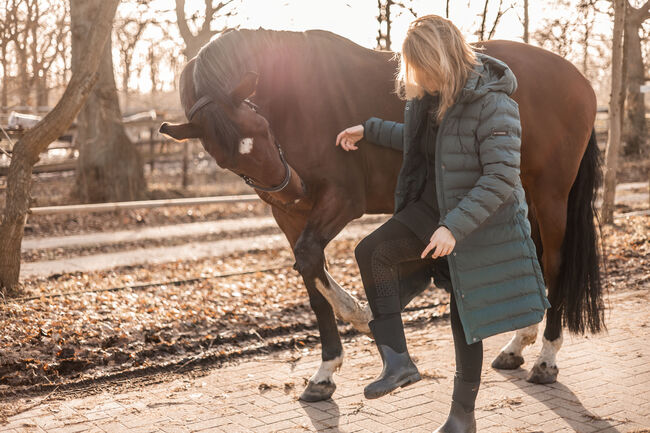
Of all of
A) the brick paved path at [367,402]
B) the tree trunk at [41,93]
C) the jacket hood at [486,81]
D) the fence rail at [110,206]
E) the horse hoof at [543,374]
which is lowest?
the brick paved path at [367,402]

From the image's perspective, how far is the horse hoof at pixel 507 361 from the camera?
426 cm

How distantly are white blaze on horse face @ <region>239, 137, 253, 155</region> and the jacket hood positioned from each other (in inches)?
41.9

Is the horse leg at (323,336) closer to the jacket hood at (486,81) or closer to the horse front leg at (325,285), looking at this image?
the horse front leg at (325,285)

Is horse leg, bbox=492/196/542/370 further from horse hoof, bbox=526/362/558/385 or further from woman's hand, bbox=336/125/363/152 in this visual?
woman's hand, bbox=336/125/363/152

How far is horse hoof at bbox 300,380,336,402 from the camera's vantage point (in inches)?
150

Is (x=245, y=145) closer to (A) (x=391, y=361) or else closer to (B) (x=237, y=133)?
(B) (x=237, y=133)

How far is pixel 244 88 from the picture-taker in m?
3.35

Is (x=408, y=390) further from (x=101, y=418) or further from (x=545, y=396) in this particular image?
(x=101, y=418)

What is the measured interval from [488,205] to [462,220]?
0.44ft

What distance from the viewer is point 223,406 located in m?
3.73

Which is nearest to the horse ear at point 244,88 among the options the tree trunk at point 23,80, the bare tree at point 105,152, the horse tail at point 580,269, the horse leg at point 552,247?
the horse leg at point 552,247

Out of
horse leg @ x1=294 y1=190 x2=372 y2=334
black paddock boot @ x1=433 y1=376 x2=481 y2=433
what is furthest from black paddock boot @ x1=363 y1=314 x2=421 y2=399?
horse leg @ x1=294 y1=190 x2=372 y2=334

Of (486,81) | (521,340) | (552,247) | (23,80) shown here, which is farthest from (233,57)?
(23,80)

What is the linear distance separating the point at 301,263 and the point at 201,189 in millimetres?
13409
